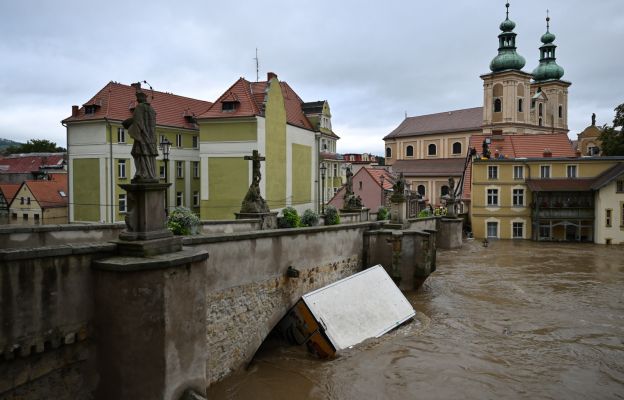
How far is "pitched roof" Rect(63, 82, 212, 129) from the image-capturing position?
31891mm

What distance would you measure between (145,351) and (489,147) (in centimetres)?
4091

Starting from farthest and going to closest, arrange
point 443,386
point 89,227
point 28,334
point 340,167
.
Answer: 1. point 340,167
2. point 443,386
3. point 89,227
4. point 28,334

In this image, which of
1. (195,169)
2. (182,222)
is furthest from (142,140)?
(195,169)

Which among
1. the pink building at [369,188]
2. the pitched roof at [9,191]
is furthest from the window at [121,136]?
the pink building at [369,188]

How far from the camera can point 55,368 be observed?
6984 millimetres

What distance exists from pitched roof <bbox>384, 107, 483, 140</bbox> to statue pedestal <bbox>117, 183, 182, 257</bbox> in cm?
6785

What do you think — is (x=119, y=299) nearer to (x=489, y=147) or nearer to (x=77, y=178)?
(x=77, y=178)

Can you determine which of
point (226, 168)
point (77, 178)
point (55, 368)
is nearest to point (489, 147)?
point (226, 168)

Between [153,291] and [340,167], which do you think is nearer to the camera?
[153,291]

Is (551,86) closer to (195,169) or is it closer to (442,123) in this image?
(442,123)

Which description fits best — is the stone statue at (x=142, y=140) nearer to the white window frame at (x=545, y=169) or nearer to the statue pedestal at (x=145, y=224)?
the statue pedestal at (x=145, y=224)

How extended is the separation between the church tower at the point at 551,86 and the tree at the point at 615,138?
20543 mm

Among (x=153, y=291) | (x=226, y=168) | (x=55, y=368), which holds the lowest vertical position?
(x=55, y=368)

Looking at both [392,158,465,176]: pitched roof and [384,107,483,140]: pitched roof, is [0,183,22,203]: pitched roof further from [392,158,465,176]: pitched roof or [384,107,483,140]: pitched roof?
[384,107,483,140]: pitched roof
